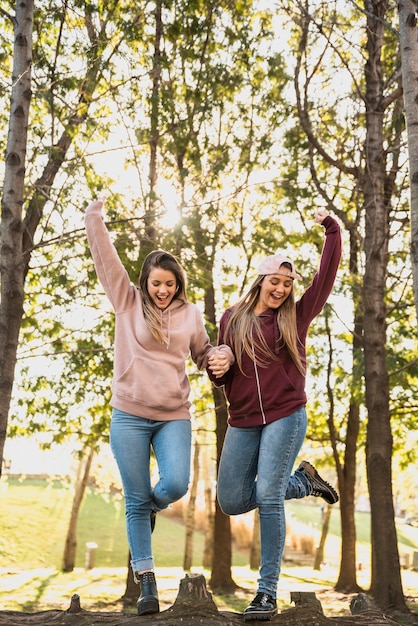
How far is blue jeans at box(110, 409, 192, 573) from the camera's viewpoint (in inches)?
181

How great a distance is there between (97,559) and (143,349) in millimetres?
22982

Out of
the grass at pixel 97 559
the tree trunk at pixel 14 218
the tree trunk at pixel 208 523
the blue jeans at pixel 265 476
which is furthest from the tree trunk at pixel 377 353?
the tree trunk at pixel 208 523

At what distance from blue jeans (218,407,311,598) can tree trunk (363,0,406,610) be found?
7006mm

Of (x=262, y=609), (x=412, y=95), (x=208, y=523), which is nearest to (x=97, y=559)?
(x=208, y=523)

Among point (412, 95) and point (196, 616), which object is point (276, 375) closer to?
point (196, 616)

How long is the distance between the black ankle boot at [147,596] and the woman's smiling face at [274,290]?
1.76m

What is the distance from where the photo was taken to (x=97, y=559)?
2603 centimetres

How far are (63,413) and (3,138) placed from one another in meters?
4.96

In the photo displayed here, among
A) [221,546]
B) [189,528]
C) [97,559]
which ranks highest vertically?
[189,528]

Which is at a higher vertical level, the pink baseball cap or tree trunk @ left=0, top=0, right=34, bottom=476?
tree trunk @ left=0, top=0, right=34, bottom=476

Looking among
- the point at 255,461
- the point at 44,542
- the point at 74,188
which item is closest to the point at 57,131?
the point at 74,188

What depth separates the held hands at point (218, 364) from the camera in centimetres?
466

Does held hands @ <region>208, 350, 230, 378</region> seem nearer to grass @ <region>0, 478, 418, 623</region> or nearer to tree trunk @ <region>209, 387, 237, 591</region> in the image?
grass @ <region>0, 478, 418, 623</region>

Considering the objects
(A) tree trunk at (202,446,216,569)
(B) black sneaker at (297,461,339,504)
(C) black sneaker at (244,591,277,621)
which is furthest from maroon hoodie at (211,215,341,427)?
(A) tree trunk at (202,446,216,569)
